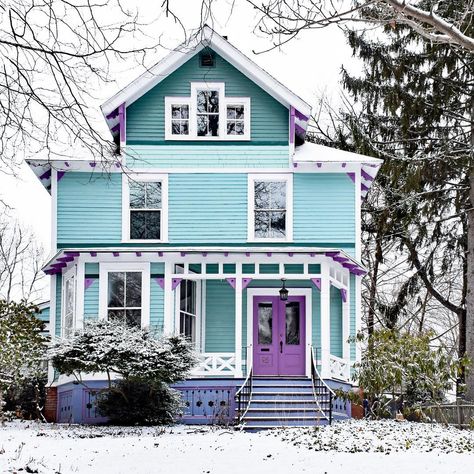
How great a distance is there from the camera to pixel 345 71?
97.0 ft

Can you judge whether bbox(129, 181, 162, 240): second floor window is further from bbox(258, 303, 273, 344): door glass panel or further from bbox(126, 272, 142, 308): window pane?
bbox(258, 303, 273, 344): door glass panel

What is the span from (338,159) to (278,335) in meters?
4.66

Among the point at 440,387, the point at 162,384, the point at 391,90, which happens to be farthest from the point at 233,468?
the point at 391,90

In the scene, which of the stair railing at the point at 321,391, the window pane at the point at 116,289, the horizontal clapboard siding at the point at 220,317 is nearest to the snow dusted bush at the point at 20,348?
the window pane at the point at 116,289

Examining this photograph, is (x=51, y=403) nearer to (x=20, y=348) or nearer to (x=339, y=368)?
(x=20, y=348)

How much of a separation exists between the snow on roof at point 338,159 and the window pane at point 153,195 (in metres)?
3.51

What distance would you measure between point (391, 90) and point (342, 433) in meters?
13.6

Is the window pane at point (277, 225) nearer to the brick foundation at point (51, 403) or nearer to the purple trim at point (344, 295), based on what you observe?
the purple trim at point (344, 295)

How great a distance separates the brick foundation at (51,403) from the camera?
23156 millimetres

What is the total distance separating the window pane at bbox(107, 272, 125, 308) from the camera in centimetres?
2208

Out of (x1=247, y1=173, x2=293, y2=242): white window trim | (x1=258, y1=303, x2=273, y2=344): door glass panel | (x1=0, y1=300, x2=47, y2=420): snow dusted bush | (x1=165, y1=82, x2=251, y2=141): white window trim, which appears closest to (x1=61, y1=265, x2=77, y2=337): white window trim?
(x1=0, y1=300, x2=47, y2=420): snow dusted bush

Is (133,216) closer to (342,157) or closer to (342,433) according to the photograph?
(342,157)

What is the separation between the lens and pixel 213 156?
2386cm

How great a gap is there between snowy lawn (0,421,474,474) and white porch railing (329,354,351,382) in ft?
13.4
